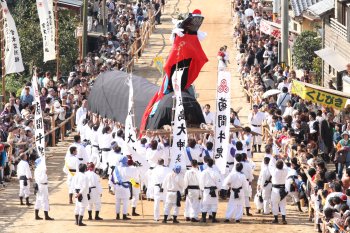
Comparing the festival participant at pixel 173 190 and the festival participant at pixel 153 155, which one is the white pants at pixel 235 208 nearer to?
the festival participant at pixel 173 190

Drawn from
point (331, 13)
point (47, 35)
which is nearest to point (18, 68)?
point (47, 35)

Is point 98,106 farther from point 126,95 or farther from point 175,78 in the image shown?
point 175,78

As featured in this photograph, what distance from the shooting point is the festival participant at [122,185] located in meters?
31.5

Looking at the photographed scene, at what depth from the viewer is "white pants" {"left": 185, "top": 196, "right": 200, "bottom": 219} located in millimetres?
31281

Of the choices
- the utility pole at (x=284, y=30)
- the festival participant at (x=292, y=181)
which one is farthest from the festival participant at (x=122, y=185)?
the utility pole at (x=284, y=30)

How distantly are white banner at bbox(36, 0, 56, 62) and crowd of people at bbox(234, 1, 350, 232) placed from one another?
23.0ft

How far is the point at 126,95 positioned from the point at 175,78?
4.77 meters

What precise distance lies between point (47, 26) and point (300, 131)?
11911 mm

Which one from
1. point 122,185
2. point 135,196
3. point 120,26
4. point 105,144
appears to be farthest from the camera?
point 120,26

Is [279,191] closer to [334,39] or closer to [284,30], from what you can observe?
[334,39]

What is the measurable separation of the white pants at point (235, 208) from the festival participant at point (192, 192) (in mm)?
758

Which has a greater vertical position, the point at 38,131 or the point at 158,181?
the point at 38,131

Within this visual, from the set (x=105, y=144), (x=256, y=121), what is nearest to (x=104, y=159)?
(x=105, y=144)

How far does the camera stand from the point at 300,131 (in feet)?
120
